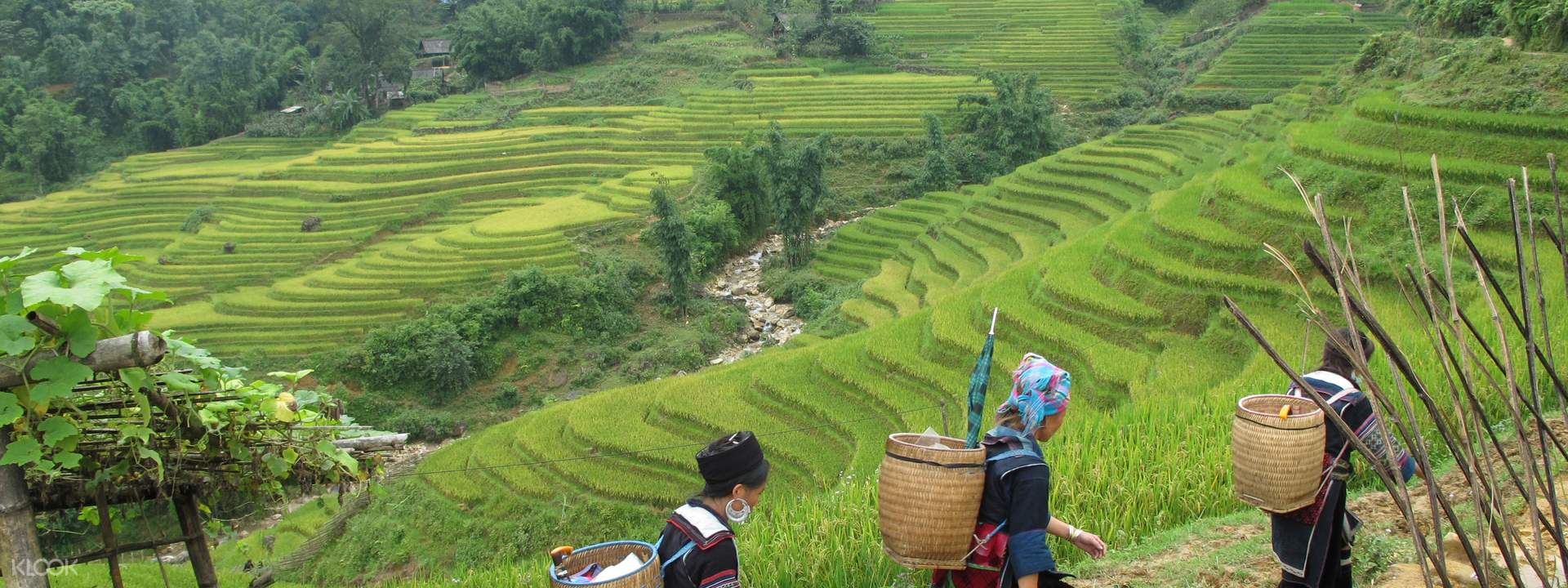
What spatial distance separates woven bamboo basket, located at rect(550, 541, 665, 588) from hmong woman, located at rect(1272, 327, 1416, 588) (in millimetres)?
1963

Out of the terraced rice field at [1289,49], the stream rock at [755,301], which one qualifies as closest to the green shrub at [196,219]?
the stream rock at [755,301]

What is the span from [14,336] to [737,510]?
1821 mm

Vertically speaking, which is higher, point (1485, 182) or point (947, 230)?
point (1485, 182)

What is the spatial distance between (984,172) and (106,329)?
22.6m

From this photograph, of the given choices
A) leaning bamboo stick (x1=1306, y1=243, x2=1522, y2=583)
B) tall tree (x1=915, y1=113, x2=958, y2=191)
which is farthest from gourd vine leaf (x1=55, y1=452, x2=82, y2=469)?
tall tree (x1=915, y1=113, x2=958, y2=191)

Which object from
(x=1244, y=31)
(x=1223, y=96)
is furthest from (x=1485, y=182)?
(x=1244, y=31)

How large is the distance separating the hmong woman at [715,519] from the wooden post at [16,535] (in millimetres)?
1777

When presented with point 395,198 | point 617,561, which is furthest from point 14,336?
point 395,198

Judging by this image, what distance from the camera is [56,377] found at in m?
2.50

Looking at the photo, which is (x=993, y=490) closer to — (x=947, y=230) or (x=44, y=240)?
(x=947, y=230)

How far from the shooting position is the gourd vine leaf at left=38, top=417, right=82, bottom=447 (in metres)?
2.61

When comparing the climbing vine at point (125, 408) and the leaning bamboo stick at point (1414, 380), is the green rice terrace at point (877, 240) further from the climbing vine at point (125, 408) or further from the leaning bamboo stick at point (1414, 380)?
the climbing vine at point (125, 408)

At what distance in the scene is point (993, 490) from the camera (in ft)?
8.05

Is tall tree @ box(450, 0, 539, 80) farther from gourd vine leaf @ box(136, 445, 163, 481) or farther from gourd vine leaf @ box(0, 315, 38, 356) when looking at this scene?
gourd vine leaf @ box(0, 315, 38, 356)
